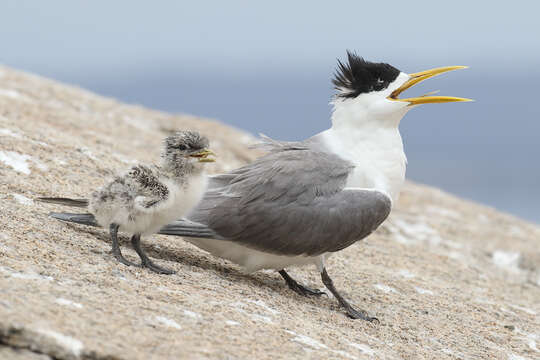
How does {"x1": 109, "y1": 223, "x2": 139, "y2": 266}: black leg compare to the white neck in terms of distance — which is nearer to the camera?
{"x1": 109, "y1": 223, "x2": 139, "y2": 266}: black leg

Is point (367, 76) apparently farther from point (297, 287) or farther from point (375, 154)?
point (297, 287)

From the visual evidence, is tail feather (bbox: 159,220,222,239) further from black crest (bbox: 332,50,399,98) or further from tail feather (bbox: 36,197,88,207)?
black crest (bbox: 332,50,399,98)

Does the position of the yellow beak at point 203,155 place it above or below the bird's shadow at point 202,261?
above

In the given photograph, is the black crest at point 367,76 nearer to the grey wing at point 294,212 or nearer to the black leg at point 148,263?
the grey wing at point 294,212

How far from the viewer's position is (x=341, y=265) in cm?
637

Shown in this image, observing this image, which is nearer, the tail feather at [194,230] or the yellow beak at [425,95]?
the tail feather at [194,230]

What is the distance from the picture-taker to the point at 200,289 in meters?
4.41

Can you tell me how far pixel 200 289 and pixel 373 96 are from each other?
2.05 m

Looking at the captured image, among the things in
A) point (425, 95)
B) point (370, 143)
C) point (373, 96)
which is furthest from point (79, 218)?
point (425, 95)

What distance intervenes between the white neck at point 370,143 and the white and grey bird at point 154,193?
1141 mm

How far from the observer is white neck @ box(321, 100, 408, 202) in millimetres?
5355

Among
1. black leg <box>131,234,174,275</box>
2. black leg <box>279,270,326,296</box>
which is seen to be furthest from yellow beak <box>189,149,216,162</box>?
black leg <box>279,270,326,296</box>

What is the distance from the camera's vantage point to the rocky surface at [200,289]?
11.1 feet

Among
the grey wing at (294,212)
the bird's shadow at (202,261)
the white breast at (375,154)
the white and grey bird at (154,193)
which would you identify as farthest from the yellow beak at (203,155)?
the white breast at (375,154)
